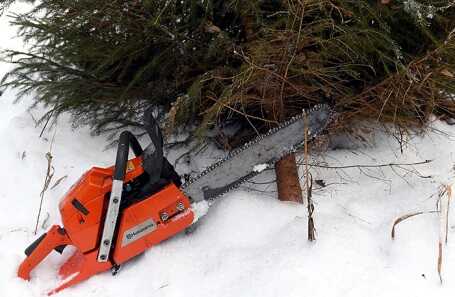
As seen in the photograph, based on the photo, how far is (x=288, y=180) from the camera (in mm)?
3193

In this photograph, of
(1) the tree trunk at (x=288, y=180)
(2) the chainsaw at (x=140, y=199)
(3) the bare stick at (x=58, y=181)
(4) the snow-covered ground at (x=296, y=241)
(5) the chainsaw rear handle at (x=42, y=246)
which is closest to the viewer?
(4) the snow-covered ground at (x=296, y=241)

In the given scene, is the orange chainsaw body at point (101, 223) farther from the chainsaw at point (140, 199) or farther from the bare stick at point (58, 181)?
the bare stick at point (58, 181)

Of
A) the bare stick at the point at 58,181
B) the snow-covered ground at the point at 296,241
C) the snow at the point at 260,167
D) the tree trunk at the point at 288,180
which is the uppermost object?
the snow at the point at 260,167

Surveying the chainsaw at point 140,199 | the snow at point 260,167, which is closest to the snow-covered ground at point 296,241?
the chainsaw at point 140,199

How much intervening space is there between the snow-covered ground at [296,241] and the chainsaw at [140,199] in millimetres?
134

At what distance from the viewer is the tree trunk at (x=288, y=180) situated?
316 centimetres

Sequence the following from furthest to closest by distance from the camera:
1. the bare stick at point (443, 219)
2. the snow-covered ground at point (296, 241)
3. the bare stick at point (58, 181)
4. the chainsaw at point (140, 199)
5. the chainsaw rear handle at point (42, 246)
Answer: the bare stick at point (58, 181) < the chainsaw rear handle at point (42, 246) < the chainsaw at point (140, 199) < the snow-covered ground at point (296, 241) < the bare stick at point (443, 219)

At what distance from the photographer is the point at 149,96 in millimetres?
3451

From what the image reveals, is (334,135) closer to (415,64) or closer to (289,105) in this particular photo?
(289,105)

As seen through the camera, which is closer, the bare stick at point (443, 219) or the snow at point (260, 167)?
the bare stick at point (443, 219)

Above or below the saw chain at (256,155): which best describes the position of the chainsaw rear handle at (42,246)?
below

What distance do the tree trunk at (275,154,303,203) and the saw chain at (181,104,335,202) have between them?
239 millimetres

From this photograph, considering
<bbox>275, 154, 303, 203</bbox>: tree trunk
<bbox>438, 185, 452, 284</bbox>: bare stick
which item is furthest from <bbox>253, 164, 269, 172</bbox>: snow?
<bbox>438, 185, 452, 284</bbox>: bare stick

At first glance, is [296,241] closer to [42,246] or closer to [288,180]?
[288,180]
